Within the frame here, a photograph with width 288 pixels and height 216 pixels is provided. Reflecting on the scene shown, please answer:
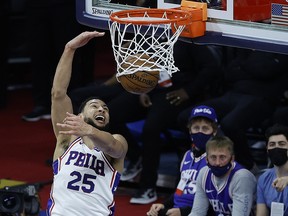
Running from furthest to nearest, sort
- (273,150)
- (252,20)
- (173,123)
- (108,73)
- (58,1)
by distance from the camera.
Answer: (108,73), (58,1), (173,123), (273,150), (252,20)

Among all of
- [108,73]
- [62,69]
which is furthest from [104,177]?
[108,73]

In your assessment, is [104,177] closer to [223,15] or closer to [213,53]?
[223,15]

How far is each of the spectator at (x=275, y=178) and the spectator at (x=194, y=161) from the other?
29.2 inches

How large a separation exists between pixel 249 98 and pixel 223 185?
1433mm

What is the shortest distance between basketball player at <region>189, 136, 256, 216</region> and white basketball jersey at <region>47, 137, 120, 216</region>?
1072 millimetres

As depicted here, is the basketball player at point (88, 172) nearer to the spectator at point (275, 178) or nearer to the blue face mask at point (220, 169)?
the blue face mask at point (220, 169)

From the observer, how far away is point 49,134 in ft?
41.3

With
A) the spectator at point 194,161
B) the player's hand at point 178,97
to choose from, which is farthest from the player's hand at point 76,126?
the player's hand at point 178,97

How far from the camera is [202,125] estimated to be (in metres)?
9.12

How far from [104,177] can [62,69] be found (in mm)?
1029

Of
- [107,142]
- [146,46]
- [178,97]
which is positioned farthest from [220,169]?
[178,97]

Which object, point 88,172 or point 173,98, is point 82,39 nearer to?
point 88,172

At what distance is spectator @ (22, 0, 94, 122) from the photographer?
12.1 metres

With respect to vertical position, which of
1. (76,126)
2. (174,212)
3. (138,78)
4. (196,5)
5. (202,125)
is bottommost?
(174,212)
